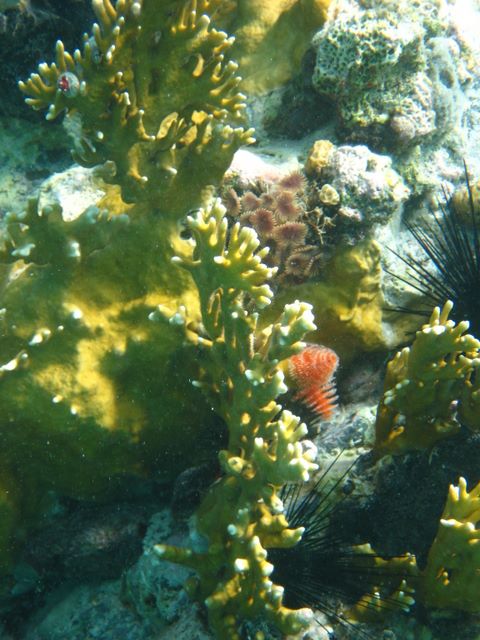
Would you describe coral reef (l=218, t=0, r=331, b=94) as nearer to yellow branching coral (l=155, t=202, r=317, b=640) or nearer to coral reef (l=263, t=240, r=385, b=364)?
coral reef (l=263, t=240, r=385, b=364)

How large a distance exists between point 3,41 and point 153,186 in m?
2.87

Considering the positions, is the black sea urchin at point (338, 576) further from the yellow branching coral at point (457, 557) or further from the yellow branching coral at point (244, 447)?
the yellow branching coral at point (244, 447)

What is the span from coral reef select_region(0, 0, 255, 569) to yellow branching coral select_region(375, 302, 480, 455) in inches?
47.9

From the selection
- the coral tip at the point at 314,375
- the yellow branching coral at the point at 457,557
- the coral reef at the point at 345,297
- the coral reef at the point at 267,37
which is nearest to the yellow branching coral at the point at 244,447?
the coral tip at the point at 314,375

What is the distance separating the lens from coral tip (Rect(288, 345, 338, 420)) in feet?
10.4

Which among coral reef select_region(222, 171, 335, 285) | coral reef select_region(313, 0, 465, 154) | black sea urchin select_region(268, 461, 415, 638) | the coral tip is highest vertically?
coral reef select_region(313, 0, 465, 154)

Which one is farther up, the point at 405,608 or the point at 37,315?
the point at 37,315

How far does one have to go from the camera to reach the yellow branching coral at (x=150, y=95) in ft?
8.41

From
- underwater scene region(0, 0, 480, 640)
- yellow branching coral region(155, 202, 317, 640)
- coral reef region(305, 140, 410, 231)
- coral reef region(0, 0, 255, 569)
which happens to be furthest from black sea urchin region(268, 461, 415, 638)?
coral reef region(305, 140, 410, 231)

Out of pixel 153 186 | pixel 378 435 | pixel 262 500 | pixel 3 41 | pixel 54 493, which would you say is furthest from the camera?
pixel 3 41

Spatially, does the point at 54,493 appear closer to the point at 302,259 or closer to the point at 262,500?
the point at 262,500

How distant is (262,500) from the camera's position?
101 inches

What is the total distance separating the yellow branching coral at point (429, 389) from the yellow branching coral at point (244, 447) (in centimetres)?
88

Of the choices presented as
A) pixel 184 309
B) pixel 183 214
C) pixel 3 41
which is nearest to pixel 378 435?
pixel 184 309
